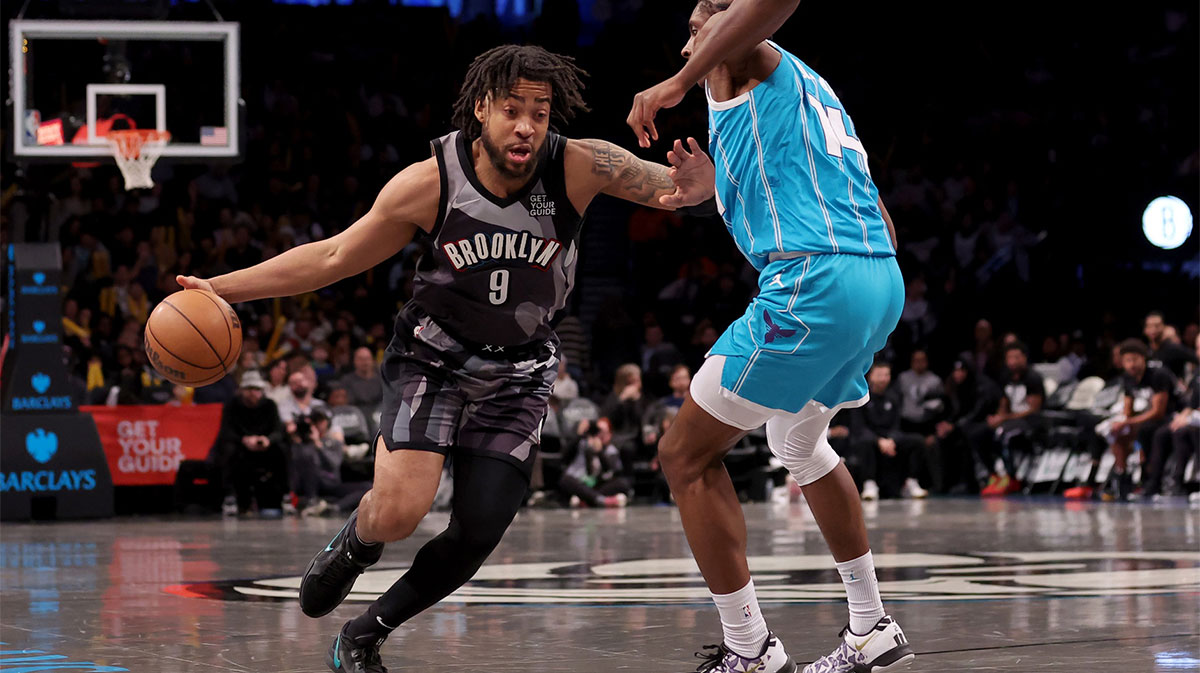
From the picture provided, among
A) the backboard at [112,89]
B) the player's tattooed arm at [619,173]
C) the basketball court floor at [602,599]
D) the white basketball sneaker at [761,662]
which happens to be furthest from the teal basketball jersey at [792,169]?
the backboard at [112,89]

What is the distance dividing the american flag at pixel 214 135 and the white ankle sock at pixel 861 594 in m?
9.14

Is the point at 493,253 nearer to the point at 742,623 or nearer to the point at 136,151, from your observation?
the point at 742,623

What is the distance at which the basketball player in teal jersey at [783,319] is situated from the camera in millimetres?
4680

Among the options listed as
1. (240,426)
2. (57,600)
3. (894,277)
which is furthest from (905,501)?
(894,277)

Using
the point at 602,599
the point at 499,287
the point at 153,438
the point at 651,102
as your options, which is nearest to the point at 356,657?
the point at 499,287

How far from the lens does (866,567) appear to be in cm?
501

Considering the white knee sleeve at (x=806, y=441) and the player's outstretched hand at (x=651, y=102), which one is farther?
the white knee sleeve at (x=806, y=441)

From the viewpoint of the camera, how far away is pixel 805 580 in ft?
26.5

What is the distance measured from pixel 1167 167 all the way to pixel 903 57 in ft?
15.1

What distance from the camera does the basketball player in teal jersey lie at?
4.68m

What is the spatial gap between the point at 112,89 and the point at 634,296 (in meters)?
8.94

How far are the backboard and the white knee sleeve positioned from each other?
882 cm

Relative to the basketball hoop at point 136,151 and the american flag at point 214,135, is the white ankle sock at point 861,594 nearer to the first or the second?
the basketball hoop at point 136,151

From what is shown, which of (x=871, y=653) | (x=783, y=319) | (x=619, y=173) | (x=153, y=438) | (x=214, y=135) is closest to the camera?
(x=783, y=319)
